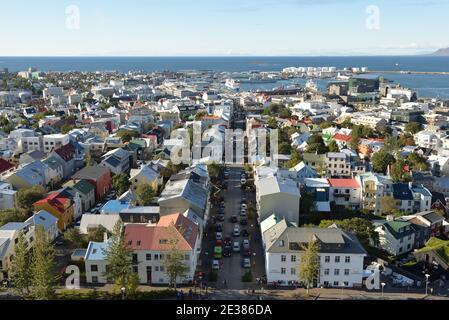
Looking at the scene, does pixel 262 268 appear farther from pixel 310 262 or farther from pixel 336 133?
pixel 336 133

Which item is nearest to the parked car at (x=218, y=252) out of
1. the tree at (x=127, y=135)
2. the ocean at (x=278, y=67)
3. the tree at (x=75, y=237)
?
the tree at (x=75, y=237)

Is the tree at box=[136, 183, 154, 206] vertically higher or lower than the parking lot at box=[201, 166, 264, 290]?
higher

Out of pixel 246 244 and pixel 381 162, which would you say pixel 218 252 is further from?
pixel 381 162

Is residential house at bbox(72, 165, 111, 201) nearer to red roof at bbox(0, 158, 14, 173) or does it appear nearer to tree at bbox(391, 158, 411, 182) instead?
red roof at bbox(0, 158, 14, 173)

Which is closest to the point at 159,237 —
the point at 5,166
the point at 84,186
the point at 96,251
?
the point at 96,251

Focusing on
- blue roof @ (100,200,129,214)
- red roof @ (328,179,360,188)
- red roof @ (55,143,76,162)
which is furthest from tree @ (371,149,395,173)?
red roof @ (55,143,76,162)
